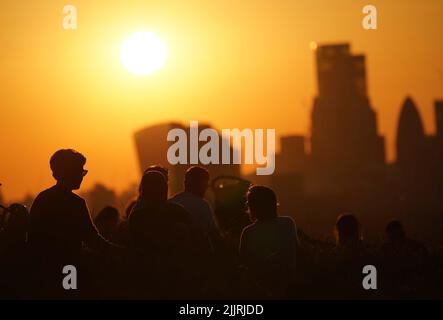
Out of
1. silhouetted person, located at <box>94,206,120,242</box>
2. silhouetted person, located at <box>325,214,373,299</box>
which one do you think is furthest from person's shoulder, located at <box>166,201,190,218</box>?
silhouetted person, located at <box>94,206,120,242</box>

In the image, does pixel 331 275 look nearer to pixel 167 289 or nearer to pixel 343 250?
pixel 343 250

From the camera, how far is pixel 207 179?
12336mm

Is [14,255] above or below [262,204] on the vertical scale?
below

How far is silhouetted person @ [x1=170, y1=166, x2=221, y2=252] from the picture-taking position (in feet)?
38.5

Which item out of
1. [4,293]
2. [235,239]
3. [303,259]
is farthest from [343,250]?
[4,293]

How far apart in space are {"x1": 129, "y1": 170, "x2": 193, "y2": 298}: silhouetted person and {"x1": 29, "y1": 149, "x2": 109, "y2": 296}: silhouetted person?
38cm

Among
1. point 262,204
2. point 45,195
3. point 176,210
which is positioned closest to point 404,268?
point 262,204

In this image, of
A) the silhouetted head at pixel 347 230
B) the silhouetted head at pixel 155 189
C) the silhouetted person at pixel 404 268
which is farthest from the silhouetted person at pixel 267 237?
the silhouetted head at pixel 347 230

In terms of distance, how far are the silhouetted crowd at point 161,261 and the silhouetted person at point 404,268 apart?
0.7 inches

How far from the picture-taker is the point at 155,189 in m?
10.2

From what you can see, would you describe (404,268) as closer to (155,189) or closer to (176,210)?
(176,210)

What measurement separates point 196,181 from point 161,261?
2390 millimetres

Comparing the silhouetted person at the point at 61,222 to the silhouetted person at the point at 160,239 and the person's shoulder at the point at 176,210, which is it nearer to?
→ the silhouetted person at the point at 160,239
